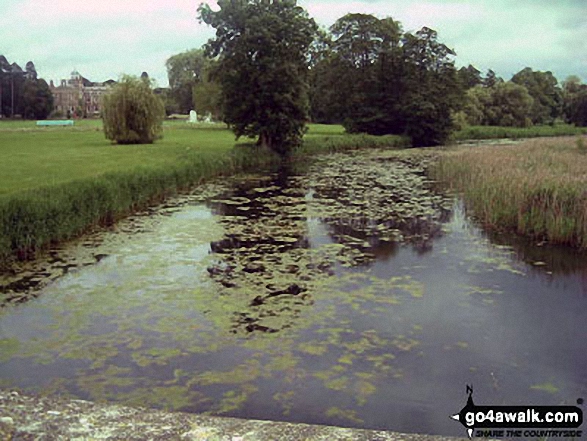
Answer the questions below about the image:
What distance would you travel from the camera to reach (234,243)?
12.1 m

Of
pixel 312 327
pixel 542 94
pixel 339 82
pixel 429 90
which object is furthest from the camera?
pixel 542 94

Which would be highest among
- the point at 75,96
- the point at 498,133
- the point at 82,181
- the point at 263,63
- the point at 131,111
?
the point at 75,96

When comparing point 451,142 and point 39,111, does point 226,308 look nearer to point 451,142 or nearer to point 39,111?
point 451,142

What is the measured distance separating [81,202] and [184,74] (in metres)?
80.7

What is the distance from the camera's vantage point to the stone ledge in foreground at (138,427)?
3.00m

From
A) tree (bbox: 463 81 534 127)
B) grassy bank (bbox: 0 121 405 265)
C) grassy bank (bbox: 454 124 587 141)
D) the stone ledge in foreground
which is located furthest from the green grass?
tree (bbox: 463 81 534 127)

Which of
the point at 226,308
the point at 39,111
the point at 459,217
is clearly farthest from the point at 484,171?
the point at 39,111

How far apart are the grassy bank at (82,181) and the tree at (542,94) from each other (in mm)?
66046

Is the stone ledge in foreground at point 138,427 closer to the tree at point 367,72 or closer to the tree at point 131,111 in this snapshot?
the tree at point 131,111

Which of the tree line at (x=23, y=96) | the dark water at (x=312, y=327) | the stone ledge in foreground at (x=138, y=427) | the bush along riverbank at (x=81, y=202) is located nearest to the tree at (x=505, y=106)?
the bush along riverbank at (x=81, y=202)

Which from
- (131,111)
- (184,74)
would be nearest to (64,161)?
(131,111)

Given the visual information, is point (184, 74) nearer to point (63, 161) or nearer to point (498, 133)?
point (498, 133)

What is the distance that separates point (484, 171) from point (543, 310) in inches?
465

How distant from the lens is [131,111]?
32.2m
